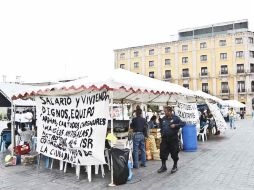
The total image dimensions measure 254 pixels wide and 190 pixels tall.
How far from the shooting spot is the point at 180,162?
9.69 metres

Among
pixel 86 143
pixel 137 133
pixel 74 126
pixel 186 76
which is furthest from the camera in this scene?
pixel 186 76

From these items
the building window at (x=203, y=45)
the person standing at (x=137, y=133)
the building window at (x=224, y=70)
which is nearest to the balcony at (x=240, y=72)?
the building window at (x=224, y=70)

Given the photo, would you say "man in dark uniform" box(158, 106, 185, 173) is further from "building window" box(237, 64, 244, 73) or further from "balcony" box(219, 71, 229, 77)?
"balcony" box(219, 71, 229, 77)

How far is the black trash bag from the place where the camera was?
7.12 m

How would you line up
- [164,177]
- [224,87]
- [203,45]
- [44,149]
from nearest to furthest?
[164,177] < [44,149] < [224,87] < [203,45]


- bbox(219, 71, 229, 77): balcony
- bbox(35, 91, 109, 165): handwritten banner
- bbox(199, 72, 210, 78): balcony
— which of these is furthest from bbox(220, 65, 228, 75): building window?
bbox(35, 91, 109, 165): handwritten banner

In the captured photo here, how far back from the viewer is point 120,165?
7.23 metres

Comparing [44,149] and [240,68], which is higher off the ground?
[240,68]

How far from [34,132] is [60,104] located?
13.8 ft

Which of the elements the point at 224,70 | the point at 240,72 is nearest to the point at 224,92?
the point at 224,70

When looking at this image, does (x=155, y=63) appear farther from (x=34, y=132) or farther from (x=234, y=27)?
(x=34, y=132)

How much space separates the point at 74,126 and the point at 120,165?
1797mm

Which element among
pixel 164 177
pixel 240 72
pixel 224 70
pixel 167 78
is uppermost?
pixel 224 70

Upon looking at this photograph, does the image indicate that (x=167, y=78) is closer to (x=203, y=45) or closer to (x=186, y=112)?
(x=203, y=45)
